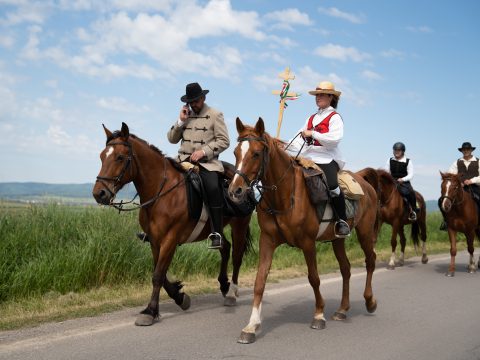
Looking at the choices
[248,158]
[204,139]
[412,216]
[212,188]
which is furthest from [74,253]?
[412,216]

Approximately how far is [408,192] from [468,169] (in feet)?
5.64

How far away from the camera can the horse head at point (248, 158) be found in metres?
5.41

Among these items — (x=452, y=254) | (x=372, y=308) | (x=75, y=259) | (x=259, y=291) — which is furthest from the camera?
(x=452, y=254)

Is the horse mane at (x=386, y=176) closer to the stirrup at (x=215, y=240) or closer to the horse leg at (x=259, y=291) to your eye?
the stirrup at (x=215, y=240)

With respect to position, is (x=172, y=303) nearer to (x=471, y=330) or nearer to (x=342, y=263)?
(x=342, y=263)

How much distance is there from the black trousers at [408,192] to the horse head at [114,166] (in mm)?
9555

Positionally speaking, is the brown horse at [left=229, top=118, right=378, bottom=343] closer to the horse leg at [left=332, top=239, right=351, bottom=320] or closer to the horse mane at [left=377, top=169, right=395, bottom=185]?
the horse leg at [left=332, top=239, right=351, bottom=320]

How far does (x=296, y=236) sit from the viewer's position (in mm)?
6344

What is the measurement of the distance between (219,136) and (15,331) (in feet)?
12.4

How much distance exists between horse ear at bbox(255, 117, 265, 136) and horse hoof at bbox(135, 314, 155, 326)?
269 centimetres

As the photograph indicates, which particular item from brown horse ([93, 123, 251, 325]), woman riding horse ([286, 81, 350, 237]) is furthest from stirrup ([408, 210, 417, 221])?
brown horse ([93, 123, 251, 325])

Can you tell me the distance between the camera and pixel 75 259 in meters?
A: 8.54

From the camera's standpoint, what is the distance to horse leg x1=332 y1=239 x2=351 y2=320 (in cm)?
722

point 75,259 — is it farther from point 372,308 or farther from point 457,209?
point 457,209
